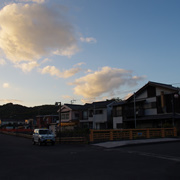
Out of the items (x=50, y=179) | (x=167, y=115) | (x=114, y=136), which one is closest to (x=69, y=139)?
(x=114, y=136)

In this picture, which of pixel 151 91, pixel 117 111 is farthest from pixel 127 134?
pixel 117 111

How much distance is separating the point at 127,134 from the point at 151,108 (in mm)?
13030

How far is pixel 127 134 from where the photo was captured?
2527 centimetres

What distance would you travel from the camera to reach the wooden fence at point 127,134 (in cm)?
2409

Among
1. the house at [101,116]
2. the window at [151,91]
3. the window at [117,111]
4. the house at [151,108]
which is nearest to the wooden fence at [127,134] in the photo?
the house at [151,108]

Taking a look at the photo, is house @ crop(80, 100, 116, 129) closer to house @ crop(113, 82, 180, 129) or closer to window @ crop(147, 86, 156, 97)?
house @ crop(113, 82, 180, 129)

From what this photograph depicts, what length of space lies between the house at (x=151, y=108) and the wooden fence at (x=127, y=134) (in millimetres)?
2507

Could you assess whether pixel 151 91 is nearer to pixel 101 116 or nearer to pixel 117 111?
pixel 117 111

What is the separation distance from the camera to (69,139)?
84.8 feet

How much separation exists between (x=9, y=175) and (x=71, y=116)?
168 feet

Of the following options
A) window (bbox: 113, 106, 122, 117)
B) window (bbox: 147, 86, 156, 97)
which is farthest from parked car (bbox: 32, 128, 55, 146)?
window (bbox: 113, 106, 122, 117)

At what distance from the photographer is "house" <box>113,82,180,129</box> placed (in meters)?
32.6

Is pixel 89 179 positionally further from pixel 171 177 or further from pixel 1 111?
pixel 1 111

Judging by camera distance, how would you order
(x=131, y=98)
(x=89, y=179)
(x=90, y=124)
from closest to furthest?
(x=89, y=179) → (x=131, y=98) → (x=90, y=124)
